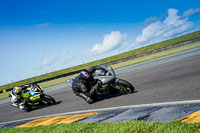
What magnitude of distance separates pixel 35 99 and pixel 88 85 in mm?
3307

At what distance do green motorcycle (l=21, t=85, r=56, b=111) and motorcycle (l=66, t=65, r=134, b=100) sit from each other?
3319 millimetres

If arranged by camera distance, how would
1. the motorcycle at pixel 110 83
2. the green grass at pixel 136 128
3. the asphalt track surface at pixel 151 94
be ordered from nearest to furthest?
the green grass at pixel 136 128 → the asphalt track surface at pixel 151 94 → the motorcycle at pixel 110 83

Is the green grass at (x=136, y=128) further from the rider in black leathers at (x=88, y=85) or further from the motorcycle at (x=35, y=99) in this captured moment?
the motorcycle at (x=35, y=99)

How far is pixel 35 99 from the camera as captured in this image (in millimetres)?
10062

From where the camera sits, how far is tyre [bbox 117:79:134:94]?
7.78 m

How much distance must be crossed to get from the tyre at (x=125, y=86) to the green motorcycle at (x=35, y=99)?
398cm

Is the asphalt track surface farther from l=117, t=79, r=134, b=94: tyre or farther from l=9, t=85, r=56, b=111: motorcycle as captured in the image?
l=9, t=85, r=56, b=111: motorcycle

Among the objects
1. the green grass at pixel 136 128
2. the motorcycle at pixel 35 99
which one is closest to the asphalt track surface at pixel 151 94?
the motorcycle at pixel 35 99

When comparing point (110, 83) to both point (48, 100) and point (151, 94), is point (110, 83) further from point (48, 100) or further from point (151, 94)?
point (48, 100)

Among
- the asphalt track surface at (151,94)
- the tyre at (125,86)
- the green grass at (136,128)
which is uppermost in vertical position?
the tyre at (125,86)

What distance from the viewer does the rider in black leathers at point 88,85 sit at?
801 cm

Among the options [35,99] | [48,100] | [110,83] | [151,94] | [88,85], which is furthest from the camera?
[48,100]

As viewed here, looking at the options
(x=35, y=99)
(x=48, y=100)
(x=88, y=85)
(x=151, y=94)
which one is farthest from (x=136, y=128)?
(x=35, y=99)

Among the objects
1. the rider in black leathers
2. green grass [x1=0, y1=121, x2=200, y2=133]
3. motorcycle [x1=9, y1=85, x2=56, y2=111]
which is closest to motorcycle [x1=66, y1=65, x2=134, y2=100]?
the rider in black leathers
